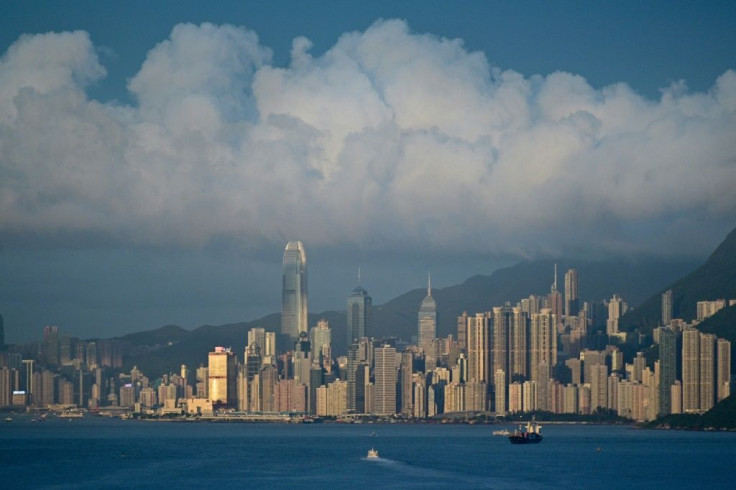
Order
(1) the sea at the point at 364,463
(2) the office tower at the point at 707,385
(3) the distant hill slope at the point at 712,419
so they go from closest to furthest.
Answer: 1. (1) the sea at the point at 364,463
2. (3) the distant hill slope at the point at 712,419
3. (2) the office tower at the point at 707,385

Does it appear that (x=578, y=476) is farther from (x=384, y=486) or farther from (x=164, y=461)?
(x=164, y=461)

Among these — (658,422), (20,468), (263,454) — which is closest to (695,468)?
(263,454)

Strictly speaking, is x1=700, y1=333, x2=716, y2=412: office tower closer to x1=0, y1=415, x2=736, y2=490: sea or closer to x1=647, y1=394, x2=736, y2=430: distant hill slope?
x1=647, y1=394, x2=736, y2=430: distant hill slope

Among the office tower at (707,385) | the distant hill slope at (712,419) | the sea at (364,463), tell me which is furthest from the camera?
the office tower at (707,385)

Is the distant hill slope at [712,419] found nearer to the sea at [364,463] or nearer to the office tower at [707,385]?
the office tower at [707,385]

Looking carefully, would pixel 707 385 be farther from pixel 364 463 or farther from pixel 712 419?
pixel 364 463

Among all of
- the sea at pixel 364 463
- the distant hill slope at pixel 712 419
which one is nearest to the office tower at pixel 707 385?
the distant hill slope at pixel 712 419

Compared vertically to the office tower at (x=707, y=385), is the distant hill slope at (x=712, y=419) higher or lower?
lower

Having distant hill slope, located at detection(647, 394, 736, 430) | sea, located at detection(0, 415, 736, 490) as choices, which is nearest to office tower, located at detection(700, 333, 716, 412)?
distant hill slope, located at detection(647, 394, 736, 430)
